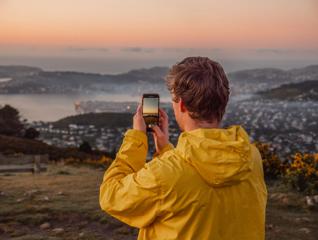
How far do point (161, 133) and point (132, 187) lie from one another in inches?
16.8

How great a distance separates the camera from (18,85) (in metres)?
64.9

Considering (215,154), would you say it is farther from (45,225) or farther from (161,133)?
(45,225)

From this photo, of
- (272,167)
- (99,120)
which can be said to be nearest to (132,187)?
(272,167)

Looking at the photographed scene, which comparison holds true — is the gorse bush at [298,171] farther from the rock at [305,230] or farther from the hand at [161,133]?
the hand at [161,133]

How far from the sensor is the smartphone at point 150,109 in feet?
8.21

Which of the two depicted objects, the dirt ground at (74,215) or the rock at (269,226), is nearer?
the dirt ground at (74,215)

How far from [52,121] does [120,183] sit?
57.9 metres

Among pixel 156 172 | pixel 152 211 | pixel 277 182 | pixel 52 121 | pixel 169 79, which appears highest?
pixel 169 79

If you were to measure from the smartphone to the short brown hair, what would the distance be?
0.90 feet

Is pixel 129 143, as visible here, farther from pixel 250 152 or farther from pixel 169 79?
pixel 250 152

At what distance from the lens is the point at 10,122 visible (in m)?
36.6

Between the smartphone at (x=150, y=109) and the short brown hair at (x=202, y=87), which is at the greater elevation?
the short brown hair at (x=202, y=87)

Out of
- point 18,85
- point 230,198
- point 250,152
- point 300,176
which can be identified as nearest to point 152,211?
point 230,198

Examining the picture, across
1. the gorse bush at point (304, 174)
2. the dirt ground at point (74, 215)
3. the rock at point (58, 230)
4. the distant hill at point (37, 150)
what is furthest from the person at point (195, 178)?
the distant hill at point (37, 150)
